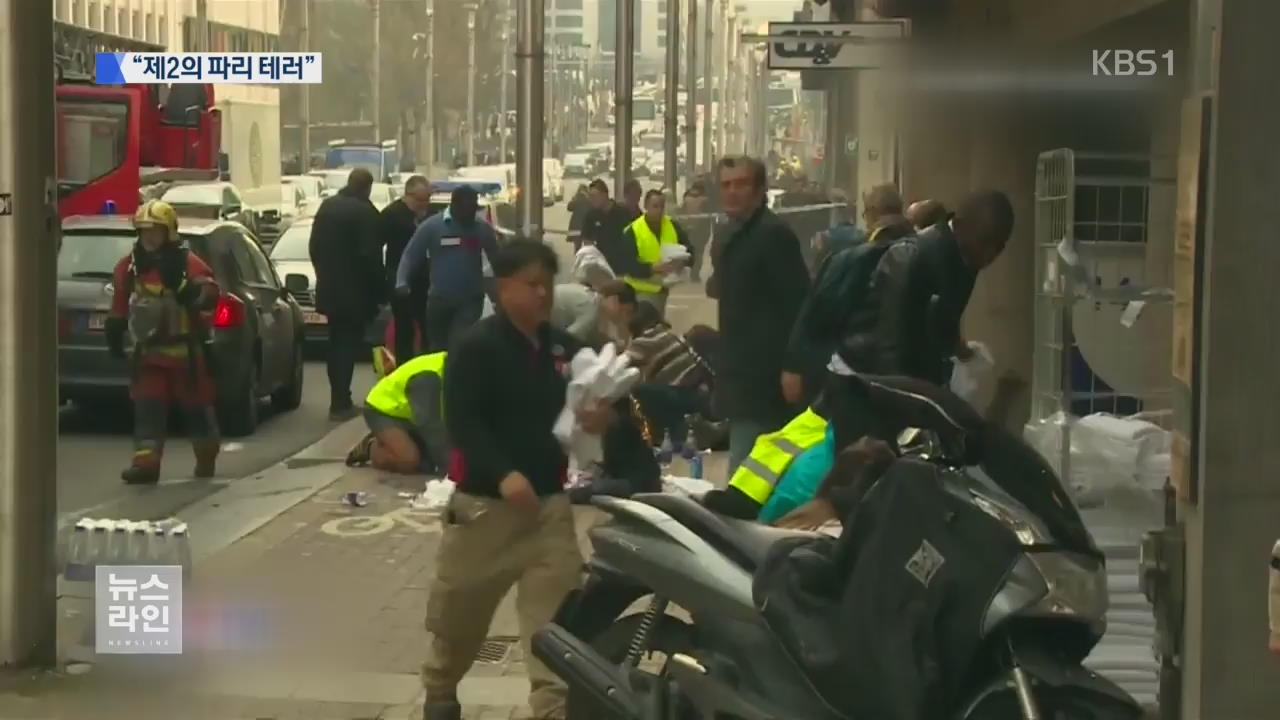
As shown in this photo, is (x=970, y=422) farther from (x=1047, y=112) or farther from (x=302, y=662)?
(x=1047, y=112)

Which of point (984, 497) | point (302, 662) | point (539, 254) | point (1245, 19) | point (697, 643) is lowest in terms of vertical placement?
point (302, 662)

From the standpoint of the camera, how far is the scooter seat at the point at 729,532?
508 cm

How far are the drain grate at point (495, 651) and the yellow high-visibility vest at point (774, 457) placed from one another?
69.1 inches

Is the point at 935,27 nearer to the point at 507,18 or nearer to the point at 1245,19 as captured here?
the point at 507,18

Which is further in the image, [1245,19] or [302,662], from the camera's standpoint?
[302,662]

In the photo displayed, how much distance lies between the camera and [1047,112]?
395 inches

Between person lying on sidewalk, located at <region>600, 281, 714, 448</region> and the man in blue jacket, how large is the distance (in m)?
0.79

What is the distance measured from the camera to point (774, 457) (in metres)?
6.61

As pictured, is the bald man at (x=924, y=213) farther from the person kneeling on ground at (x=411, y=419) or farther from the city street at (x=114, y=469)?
the city street at (x=114, y=469)

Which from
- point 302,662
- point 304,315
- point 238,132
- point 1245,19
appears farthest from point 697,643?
point 304,315

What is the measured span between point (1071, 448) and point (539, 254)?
6.45ft

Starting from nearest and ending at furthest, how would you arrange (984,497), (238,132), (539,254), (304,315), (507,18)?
(984,497), (539,254), (238,132), (507,18), (304,315)

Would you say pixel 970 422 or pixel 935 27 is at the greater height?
pixel 935 27

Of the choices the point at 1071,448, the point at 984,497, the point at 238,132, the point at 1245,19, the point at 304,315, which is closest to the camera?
the point at 984,497
